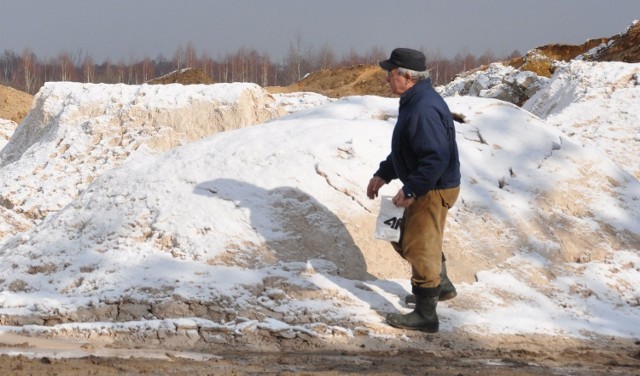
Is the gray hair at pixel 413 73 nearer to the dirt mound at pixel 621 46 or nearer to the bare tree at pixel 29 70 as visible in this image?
the dirt mound at pixel 621 46

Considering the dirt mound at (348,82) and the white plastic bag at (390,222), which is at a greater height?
the white plastic bag at (390,222)

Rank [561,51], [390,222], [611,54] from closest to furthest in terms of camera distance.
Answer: [390,222] < [611,54] < [561,51]

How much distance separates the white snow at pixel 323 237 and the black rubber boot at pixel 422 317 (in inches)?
5.2

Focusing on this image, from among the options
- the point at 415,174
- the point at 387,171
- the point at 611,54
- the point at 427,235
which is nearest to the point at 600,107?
the point at 387,171

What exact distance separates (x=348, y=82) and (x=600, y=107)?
25.9m

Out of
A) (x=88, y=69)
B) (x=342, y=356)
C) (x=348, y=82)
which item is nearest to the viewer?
(x=342, y=356)

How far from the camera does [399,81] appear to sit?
4.61 m

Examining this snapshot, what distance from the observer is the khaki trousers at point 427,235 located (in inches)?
179

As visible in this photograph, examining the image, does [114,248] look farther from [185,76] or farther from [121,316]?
[185,76]

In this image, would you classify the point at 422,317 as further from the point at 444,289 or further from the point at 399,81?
the point at 399,81

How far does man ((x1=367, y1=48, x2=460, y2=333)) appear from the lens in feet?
14.5

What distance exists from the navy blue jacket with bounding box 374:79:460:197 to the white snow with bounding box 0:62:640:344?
3.00 ft

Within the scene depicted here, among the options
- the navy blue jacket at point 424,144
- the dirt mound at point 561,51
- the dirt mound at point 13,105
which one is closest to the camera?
the navy blue jacket at point 424,144

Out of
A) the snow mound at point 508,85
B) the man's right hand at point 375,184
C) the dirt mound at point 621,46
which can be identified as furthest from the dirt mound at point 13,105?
the man's right hand at point 375,184
